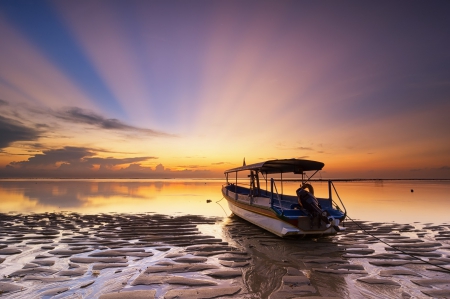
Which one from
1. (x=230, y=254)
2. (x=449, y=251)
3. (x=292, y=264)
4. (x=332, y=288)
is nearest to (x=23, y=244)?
(x=230, y=254)

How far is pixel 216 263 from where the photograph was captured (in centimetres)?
849

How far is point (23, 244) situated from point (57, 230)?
9.92ft

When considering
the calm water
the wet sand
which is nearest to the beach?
the wet sand

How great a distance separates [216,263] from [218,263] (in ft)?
0.21

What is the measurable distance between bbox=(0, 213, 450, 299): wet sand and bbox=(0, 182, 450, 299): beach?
0.09ft

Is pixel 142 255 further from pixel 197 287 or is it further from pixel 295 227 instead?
pixel 295 227

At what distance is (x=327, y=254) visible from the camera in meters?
9.73

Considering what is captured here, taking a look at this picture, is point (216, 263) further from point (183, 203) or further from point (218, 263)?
point (183, 203)

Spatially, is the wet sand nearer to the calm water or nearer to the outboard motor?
the outboard motor

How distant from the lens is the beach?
6379mm

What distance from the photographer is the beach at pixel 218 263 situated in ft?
20.9

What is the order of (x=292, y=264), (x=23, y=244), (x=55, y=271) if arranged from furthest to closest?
(x=23, y=244), (x=292, y=264), (x=55, y=271)

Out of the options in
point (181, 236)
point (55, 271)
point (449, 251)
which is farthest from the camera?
point (181, 236)

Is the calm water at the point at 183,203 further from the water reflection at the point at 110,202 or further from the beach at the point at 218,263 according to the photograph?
the beach at the point at 218,263
